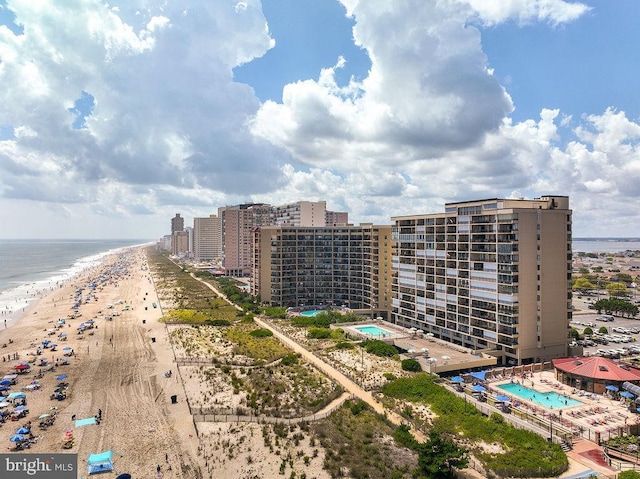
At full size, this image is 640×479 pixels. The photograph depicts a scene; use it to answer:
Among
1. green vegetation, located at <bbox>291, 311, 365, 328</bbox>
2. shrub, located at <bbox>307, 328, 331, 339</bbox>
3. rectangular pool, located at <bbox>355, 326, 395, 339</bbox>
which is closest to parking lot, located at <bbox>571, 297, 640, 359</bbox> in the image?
rectangular pool, located at <bbox>355, 326, 395, 339</bbox>

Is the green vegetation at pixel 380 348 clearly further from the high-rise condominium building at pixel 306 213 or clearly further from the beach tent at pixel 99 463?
the high-rise condominium building at pixel 306 213

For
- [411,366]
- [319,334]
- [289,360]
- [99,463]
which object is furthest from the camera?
[319,334]

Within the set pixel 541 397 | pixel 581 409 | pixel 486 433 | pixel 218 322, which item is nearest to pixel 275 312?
pixel 218 322

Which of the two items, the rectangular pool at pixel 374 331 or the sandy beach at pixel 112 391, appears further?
the rectangular pool at pixel 374 331

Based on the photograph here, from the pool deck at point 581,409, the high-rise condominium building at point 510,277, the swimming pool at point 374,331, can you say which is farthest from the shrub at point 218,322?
the pool deck at point 581,409

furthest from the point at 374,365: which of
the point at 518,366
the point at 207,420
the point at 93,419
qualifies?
the point at 93,419

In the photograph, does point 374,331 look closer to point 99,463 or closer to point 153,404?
point 153,404
